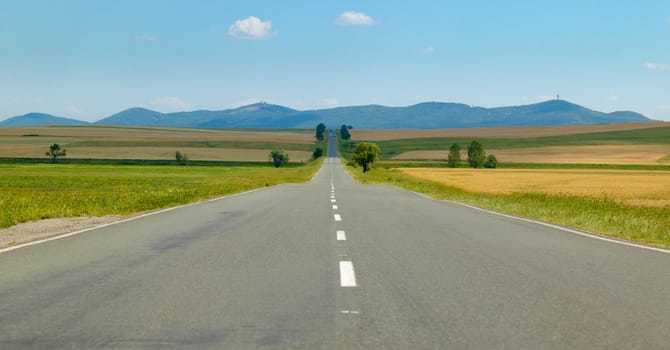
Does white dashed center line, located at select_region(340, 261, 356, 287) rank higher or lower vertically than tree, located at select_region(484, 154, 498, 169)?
higher

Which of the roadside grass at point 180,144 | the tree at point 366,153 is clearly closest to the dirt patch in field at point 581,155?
the tree at point 366,153

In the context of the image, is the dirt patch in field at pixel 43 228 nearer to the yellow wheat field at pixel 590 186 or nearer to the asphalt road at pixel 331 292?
the asphalt road at pixel 331 292

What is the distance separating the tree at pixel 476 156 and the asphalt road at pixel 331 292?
126877mm

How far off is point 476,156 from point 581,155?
21.2m

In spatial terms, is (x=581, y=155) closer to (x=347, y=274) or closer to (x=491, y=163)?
(x=491, y=163)

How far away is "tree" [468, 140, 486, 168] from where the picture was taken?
139250 millimetres

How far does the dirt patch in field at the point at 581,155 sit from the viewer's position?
12231 centimetres

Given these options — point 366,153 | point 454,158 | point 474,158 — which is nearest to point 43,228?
point 366,153

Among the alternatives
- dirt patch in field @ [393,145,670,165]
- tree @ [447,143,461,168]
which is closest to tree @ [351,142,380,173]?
tree @ [447,143,461,168]

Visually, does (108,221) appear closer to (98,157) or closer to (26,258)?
(26,258)

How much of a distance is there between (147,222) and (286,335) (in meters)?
12.1

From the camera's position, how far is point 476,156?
13962cm

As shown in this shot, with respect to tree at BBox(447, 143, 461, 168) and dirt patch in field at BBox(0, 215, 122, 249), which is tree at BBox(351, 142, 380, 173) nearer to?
tree at BBox(447, 143, 461, 168)

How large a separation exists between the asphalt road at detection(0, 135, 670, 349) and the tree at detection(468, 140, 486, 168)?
12688 cm
